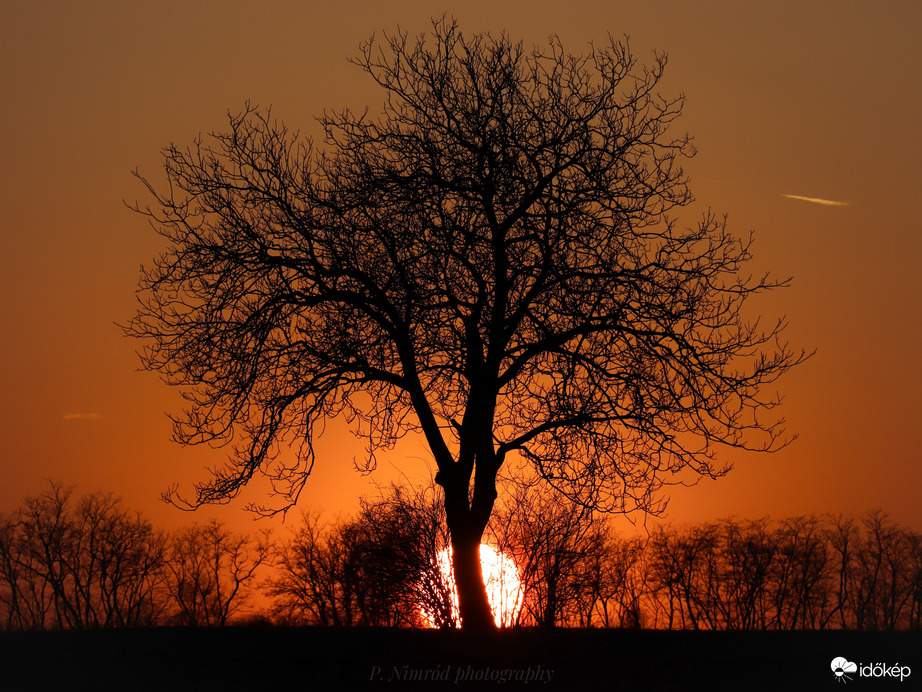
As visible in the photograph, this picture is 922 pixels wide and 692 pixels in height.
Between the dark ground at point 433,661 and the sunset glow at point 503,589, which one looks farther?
the sunset glow at point 503,589

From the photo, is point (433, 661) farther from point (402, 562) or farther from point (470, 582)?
point (402, 562)

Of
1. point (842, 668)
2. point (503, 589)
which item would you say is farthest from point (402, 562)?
point (842, 668)

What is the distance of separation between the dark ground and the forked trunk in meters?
0.59

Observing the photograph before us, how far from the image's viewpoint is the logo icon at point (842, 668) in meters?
9.48

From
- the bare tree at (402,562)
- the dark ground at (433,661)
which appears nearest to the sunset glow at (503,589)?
the bare tree at (402,562)

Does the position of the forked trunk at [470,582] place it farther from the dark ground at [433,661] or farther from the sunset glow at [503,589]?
the sunset glow at [503,589]

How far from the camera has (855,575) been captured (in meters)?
52.8

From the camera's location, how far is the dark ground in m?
8.99

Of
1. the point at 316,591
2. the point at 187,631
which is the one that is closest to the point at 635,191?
the point at 187,631

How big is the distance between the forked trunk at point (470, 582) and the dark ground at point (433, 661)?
585 millimetres

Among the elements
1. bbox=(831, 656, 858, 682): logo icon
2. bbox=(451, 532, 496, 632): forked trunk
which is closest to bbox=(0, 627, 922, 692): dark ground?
bbox=(831, 656, 858, 682): logo icon

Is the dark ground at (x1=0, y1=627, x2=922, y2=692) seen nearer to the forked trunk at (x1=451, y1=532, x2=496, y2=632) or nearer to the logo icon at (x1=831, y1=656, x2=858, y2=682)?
the logo icon at (x1=831, y1=656, x2=858, y2=682)

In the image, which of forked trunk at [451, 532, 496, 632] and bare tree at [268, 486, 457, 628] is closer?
forked trunk at [451, 532, 496, 632]

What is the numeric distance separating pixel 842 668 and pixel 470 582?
15.7 ft
